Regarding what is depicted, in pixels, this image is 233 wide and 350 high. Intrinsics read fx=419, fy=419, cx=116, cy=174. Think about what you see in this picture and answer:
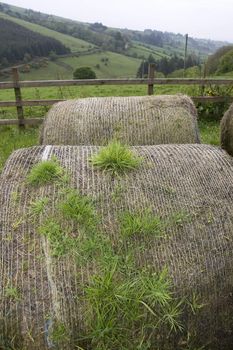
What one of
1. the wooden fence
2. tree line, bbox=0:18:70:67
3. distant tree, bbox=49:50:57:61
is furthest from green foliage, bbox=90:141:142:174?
distant tree, bbox=49:50:57:61

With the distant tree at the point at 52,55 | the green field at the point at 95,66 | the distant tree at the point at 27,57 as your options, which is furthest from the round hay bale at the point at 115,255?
the distant tree at the point at 52,55

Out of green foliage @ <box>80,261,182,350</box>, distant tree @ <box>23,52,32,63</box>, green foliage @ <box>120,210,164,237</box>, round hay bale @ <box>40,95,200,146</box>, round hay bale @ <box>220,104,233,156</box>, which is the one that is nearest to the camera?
green foliage @ <box>80,261,182,350</box>

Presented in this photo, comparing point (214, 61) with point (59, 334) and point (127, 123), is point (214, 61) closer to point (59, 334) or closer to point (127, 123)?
point (127, 123)

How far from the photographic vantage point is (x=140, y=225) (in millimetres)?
3240

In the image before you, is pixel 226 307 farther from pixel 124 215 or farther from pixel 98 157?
pixel 98 157

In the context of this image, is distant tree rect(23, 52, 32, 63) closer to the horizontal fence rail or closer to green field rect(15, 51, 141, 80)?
green field rect(15, 51, 141, 80)

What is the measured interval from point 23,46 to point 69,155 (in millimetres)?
72937

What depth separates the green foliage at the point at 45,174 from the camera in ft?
11.8

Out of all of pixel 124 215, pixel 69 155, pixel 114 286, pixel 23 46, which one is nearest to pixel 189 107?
pixel 69 155

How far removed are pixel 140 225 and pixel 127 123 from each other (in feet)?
12.3

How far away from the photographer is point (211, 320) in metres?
3.22

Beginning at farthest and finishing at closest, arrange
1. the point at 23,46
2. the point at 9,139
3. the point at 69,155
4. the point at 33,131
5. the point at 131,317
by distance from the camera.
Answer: the point at 23,46, the point at 33,131, the point at 9,139, the point at 69,155, the point at 131,317

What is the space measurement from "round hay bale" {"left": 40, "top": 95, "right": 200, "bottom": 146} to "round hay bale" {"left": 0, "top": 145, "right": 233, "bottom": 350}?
2.81 m

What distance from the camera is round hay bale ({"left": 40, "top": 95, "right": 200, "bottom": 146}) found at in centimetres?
670
